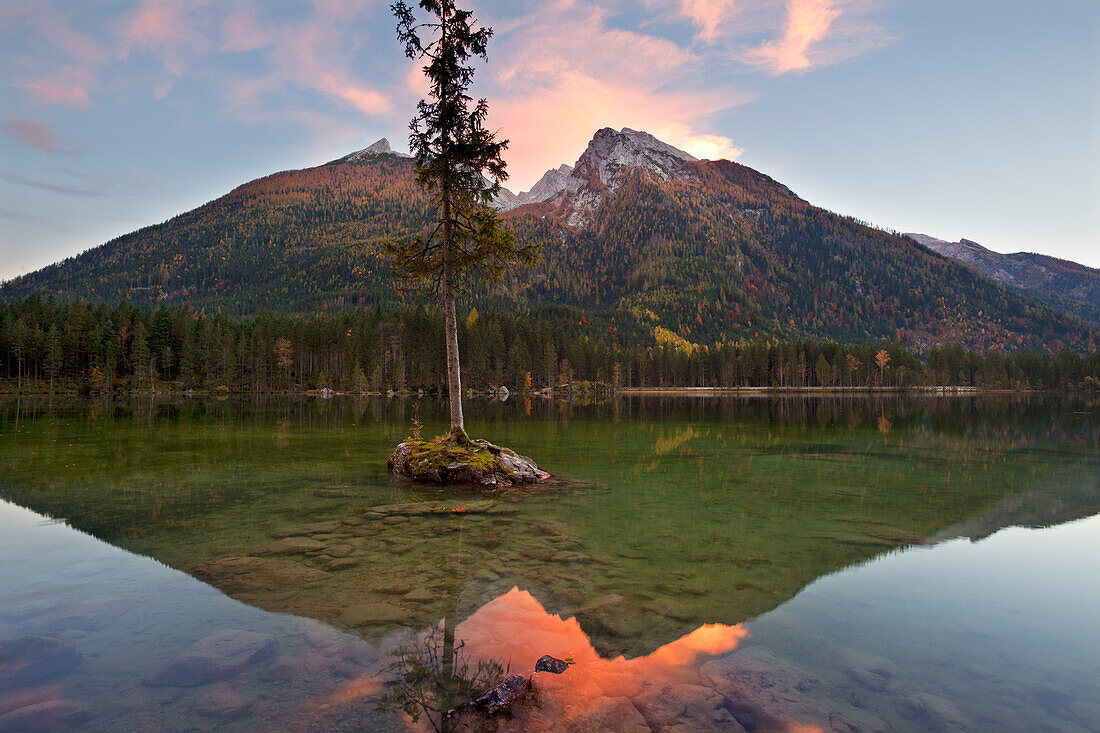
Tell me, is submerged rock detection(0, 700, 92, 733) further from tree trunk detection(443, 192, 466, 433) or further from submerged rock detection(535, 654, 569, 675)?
tree trunk detection(443, 192, 466, 433)

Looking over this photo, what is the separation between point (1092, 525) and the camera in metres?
14.6

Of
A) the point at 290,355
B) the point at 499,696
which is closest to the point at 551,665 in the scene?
the point at 499,696

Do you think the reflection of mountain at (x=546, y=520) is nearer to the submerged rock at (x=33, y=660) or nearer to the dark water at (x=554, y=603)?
the dark water at (x=554, y=603)

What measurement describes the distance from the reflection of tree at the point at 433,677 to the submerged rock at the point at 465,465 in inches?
472

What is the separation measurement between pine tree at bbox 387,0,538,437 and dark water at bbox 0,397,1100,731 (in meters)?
9.52

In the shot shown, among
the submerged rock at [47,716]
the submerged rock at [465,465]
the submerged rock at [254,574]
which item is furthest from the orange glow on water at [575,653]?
the submerged rock at [465,465]

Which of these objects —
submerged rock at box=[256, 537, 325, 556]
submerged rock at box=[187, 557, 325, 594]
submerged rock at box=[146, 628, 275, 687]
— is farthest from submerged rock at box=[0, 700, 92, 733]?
submerged rock at box=[256, 537, 325, 556]

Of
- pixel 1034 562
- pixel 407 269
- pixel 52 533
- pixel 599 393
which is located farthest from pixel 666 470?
pixel 599 393

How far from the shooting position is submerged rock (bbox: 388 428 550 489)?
1945 centimetres

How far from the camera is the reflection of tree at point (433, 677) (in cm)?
556

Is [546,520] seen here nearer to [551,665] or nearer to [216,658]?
[551,665]

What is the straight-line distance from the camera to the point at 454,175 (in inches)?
885

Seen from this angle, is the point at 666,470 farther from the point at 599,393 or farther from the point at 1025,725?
the point at 599,393

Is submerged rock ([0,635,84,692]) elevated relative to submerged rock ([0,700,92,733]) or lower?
lower
